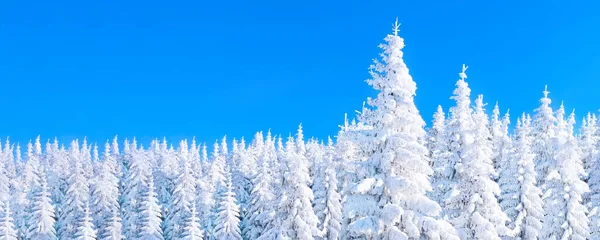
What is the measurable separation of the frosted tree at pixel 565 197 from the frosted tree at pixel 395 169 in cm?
2214

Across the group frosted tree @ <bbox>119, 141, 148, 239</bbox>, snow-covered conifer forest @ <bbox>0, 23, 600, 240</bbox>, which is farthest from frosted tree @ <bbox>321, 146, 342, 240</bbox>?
frosted tree @ <bbox>119, 141, 148, 239</bbox>

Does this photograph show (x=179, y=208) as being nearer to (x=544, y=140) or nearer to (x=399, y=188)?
(x=544, y=140)

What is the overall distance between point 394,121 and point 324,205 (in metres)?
23.3

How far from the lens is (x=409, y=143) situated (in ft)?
77.3

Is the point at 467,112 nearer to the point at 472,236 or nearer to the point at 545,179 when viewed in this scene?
the point at 472,236

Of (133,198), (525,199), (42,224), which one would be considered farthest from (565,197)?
(133,198)

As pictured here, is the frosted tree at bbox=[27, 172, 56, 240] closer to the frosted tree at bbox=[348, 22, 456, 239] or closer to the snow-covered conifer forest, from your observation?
the snow-covered conifer forest

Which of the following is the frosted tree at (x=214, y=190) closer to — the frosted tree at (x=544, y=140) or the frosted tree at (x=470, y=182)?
the frosted tree at (x=544, y=140)

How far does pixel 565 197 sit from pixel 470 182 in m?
14.5

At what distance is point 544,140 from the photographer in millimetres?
46562

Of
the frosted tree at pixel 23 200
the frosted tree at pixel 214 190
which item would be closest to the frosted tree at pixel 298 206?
the frosted tree at pixel 214 190

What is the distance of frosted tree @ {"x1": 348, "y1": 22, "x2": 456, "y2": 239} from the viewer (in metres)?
23.4

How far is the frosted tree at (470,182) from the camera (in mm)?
31000

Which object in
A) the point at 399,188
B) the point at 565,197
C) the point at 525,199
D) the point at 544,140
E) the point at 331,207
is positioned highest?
the point at 544,140
